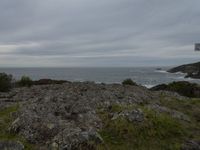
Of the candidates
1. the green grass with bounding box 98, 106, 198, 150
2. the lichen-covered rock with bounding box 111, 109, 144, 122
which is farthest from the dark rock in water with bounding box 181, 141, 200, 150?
the lichen-covered rock with bounding box 111, 109, 144, 122

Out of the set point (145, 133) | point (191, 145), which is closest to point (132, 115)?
point (145, 133)

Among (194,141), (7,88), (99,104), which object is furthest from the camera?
(7,88)

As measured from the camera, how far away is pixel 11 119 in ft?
41.1

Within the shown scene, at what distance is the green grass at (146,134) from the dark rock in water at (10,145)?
7.32 feet

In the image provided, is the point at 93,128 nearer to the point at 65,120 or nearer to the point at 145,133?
the point at 65,120

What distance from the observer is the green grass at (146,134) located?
10148 millimetres

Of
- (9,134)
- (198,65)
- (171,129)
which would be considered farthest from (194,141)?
(198,65)

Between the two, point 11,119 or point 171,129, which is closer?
point 171,129

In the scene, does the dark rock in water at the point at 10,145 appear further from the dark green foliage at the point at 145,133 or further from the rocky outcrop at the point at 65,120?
the dark green foliage at the point at 145,133

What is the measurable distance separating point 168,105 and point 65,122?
661 cm

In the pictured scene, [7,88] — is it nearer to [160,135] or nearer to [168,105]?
[168,105]

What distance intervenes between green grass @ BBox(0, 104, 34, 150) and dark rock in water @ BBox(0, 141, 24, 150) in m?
0.23

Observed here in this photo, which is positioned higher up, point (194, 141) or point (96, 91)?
point (96, 91)

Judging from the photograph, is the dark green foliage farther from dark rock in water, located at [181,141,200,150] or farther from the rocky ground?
dark rock in water, located at [181,141,200,150]
